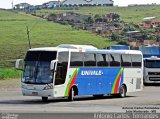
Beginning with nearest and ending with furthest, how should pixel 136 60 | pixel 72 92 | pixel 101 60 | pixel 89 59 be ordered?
pixel 72 92, pixel 89 59, pixel 101 60, pixel 136 60

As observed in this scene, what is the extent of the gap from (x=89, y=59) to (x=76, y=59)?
115 cm

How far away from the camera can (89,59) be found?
3195 centimetres

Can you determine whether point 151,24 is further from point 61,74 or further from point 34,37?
point 61,74

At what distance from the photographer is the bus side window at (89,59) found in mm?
31641

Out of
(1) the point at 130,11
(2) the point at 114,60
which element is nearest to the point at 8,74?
(2) the point at 114,60

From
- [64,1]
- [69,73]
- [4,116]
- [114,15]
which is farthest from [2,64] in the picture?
[64,1]

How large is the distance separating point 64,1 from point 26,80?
137 meters

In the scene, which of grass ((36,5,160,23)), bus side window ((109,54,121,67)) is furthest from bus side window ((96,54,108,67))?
grass ((36,5,160,23))

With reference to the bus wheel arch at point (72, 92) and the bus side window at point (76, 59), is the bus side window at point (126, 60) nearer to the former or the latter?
the bus side window at point (76, 59)

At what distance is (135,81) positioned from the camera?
119ft

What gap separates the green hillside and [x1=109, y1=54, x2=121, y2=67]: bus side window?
31.2 metres

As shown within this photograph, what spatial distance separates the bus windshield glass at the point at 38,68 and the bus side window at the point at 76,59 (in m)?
1.26

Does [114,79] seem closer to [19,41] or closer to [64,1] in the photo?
[19,41]

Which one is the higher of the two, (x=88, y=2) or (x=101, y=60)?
(x=101, y=60)
